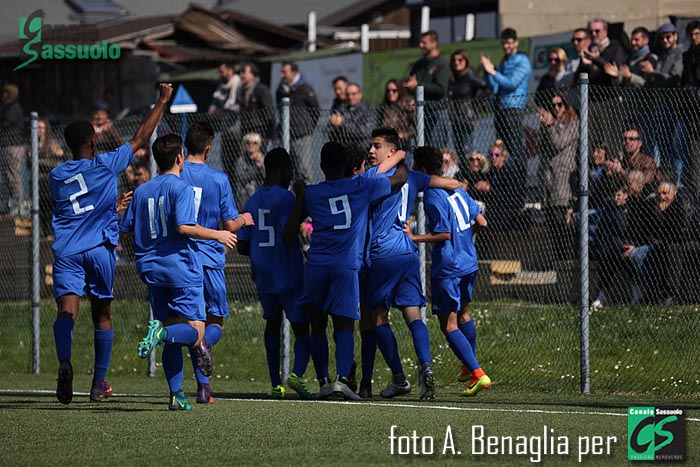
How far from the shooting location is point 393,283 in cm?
1159

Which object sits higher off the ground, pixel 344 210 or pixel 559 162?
pixel 559 162

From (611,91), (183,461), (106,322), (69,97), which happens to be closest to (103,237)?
(106,322)

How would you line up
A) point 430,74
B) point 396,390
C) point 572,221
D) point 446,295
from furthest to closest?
point 430,74 < point 572,221 < point 446,295 < point 396,390

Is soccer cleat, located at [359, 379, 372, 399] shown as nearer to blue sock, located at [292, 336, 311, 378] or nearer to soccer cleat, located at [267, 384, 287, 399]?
blue sock, located at [292, 336, 311, 378]

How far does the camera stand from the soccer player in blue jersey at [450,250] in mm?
11961

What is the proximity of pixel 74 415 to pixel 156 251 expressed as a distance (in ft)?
4.59

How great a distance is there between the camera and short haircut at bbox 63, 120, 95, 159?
11289 millimetres

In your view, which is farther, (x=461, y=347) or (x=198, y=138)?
(x=461, y=347)

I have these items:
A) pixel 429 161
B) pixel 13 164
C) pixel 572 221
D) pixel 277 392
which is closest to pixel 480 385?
pixel 277 392

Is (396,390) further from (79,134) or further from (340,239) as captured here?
(79,134)

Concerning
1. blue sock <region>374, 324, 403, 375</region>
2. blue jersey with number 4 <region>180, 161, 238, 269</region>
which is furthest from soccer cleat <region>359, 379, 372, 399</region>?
blue jersey with number 4 <region>180, 161, 238, 269</region>

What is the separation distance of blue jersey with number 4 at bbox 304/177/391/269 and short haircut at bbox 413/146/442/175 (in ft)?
3.27

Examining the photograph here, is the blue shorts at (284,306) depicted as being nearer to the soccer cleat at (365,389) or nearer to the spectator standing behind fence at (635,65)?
the soccer cleat at (365,389)

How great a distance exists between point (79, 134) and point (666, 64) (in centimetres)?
724
